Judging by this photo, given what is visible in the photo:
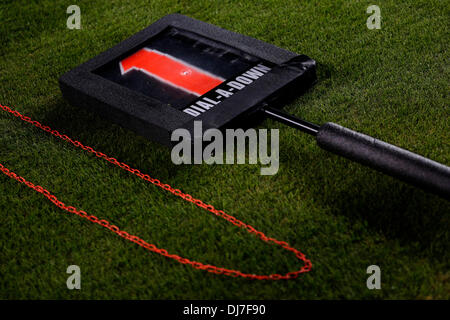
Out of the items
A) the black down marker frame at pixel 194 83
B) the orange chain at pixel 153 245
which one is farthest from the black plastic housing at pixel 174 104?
the orange chain at pixel 153 245

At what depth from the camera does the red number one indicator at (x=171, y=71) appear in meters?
2.31

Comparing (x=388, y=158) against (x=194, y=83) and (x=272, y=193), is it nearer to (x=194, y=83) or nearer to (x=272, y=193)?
(x=272, y=193)

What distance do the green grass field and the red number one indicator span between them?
27cm

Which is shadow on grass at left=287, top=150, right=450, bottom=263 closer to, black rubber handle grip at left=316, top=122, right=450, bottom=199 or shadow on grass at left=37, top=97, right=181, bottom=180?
black rubber handle grip at left=316, top=122, right=450, bottom=199

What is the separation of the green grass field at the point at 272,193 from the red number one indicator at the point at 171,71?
272mm

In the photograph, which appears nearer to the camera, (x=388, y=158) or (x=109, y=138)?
(x=388, y=158)

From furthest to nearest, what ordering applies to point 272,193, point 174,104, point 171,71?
point 171,71, point 174,104, point 272,193

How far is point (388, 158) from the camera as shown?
5.83 feet

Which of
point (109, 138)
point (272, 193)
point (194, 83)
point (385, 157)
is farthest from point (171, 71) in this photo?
point (385, 157)

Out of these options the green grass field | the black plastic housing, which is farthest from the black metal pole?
the black plastic housing

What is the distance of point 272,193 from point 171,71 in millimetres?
761

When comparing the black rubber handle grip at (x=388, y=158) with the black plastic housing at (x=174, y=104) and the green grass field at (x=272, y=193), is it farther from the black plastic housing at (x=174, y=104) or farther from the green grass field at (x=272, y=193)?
the black plastic housing at (x=174, y=104)
